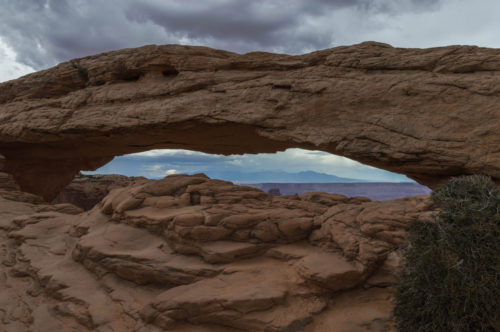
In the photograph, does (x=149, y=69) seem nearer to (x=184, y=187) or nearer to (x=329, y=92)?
(x=184, y=187)

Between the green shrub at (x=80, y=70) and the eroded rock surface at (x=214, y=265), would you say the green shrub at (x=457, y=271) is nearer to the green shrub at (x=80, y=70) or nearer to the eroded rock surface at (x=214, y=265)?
the eroded rock surface at (x=214, y=265)

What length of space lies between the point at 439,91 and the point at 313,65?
4307 millimetres

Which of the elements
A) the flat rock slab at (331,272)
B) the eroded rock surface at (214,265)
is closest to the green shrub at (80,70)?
the eroded rock surface at (214,265)

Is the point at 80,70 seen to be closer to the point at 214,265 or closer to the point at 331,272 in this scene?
the point at 214,265

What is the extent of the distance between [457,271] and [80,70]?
54.3 feet

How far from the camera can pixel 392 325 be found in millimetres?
5277

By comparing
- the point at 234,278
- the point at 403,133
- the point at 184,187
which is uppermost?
the point at 403,133

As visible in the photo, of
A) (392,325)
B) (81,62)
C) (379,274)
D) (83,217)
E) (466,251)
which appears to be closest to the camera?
(466,251)

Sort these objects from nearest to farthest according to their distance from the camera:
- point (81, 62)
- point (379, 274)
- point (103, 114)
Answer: point (379, 274) < point (103, 114) < point (81, 62)

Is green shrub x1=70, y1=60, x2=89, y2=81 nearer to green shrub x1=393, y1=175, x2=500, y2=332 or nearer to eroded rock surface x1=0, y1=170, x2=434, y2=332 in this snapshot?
eroded rock surface x1=0, y1=170, x2=434, y2=332

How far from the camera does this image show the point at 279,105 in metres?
9.71

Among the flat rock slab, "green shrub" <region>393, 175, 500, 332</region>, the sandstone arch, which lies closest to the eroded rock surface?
the flat rock slab

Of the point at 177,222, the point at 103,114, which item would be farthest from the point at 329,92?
the point at 103,114

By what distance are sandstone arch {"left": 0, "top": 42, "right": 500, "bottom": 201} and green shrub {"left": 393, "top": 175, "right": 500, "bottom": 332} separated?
11.8 feet
